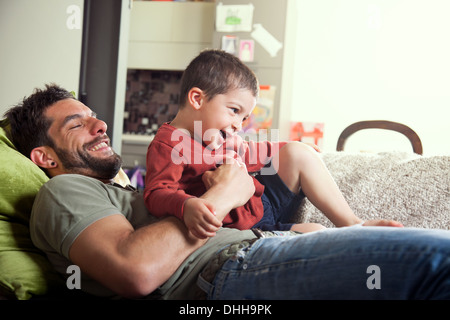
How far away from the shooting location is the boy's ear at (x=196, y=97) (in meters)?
1.18

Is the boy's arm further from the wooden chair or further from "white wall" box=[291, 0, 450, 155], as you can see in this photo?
"white wall" box=[291, 0, 450, 155]

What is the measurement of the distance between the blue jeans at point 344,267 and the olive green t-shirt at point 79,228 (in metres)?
0.09

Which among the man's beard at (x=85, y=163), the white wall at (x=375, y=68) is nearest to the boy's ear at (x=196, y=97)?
the man's beard at (x=85, y=163)

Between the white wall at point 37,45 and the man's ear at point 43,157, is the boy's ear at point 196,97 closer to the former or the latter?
the man's ear at point 43,157

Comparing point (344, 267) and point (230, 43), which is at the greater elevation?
point (230, 43)

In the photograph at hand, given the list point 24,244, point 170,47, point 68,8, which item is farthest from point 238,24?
point 24,244

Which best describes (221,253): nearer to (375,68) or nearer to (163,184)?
(163,184)

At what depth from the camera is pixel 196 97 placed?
3.91 ft

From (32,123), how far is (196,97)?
1.63ft

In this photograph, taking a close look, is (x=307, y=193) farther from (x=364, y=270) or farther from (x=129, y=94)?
(x=129, y=94)

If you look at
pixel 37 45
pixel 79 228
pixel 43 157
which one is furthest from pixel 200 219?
pixel 37 45

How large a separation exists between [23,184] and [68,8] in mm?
1612

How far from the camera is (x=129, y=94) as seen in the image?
16.0ft
